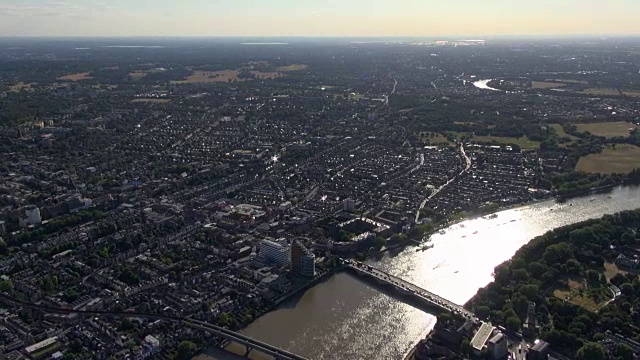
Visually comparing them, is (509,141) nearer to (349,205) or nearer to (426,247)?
(349,205)

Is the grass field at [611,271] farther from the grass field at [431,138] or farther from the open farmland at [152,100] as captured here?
the open farmland at [152,100]

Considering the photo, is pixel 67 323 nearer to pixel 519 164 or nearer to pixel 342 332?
pixel 342 332

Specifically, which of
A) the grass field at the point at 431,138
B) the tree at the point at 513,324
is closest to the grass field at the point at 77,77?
the grass field at the point at 431,138

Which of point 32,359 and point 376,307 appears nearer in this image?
point 32,359

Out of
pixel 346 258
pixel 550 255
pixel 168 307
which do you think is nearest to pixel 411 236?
pixel 346 258

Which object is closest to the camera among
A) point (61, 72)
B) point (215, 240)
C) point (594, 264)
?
point (594, 264)

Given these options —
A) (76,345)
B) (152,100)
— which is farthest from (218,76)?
(76,345)
